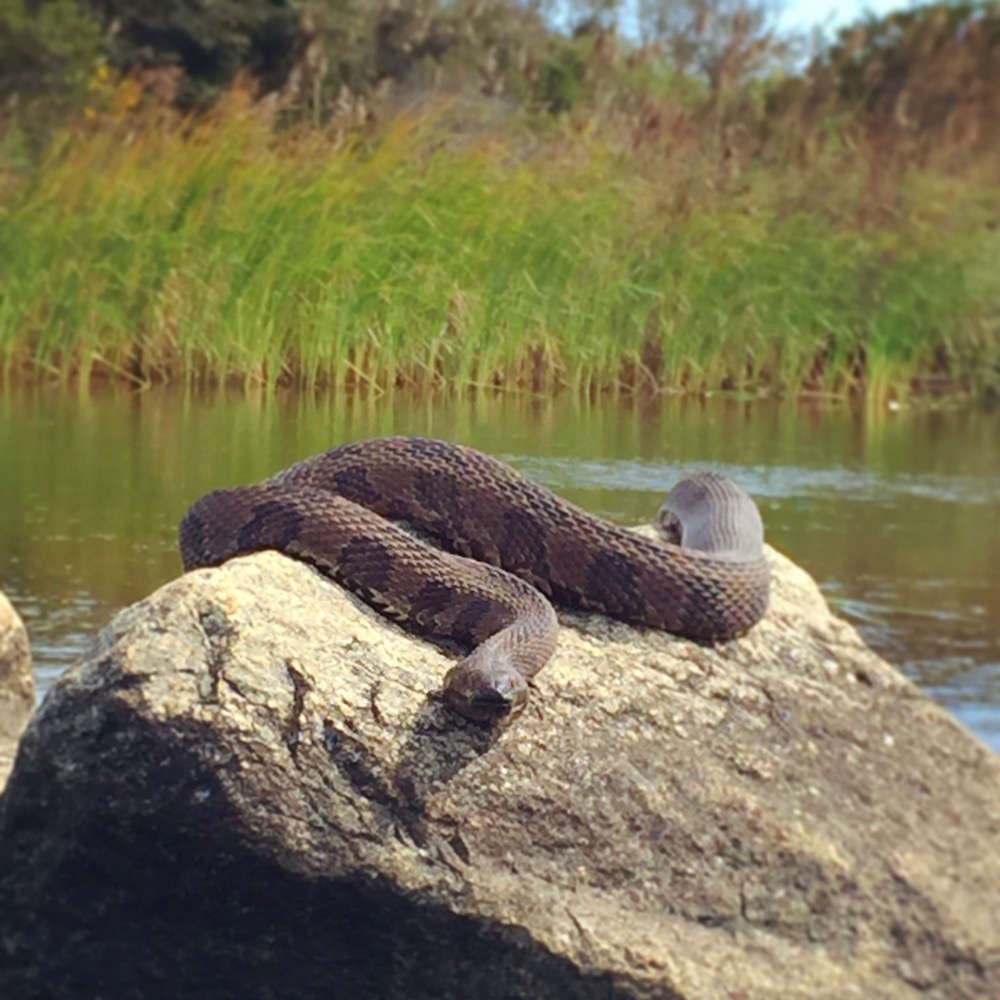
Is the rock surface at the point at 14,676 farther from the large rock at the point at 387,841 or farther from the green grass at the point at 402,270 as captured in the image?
the large rock at the point at 387,841

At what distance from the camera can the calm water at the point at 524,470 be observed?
13.8ft

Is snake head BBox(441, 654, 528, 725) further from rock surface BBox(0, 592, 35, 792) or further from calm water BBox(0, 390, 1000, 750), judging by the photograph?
rock surface BBox(0, 592, 35, 792)

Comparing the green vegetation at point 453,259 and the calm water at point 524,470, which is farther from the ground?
the green vegetation at point 453,259

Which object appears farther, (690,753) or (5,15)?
(5,15)

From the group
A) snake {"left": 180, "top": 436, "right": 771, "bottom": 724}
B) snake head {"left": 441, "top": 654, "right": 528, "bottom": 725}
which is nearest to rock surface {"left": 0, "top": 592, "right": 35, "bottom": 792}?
snake {"left": 180, "top": 436, "right": 771, "bottom": 724}

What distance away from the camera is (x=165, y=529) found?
4.26 meters

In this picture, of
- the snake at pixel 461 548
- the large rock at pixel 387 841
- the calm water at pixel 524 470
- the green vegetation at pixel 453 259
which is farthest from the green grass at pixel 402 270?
the large rock at pixel 387 841

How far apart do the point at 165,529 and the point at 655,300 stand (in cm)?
248

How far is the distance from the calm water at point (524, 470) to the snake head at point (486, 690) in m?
0.94

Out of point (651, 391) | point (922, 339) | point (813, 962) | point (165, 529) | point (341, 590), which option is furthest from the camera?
point (922, 339)

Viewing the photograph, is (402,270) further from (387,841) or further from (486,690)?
(387,841)

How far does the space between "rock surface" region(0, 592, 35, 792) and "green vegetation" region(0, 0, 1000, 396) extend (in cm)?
108

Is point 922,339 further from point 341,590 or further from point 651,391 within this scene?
point 341,590

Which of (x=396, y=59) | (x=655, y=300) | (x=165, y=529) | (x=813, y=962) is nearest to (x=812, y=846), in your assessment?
(x=813, y=962)
